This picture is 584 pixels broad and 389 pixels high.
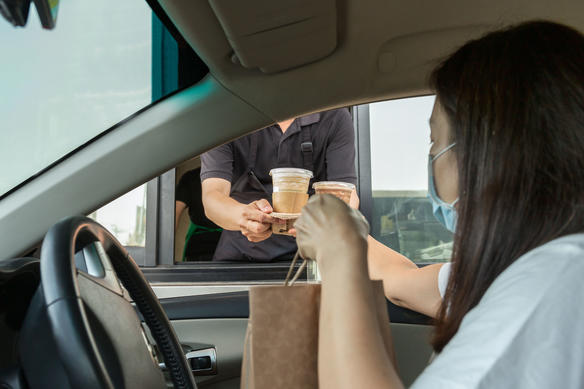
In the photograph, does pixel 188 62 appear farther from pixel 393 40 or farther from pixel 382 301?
pixel 382 301

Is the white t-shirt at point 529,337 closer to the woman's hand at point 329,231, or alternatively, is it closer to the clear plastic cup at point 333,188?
the woman's hand at point 329,231

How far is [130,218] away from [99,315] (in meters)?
2.29

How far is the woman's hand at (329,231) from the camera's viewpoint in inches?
31.2

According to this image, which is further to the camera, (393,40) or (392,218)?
(392,218)

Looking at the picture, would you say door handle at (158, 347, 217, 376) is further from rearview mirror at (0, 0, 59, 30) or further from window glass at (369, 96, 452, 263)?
window glass at (369, 96, 452, 263)

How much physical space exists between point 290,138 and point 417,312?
1.05 m

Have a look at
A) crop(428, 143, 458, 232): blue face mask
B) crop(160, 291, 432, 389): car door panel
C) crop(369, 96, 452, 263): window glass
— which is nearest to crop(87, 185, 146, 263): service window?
crop(369, 96, 452, 263): window glass

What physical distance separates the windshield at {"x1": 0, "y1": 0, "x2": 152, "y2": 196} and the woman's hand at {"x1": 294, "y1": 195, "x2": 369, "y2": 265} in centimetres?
65

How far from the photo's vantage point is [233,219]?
1.77m

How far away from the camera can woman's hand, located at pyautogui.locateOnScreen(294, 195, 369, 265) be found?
79 cm

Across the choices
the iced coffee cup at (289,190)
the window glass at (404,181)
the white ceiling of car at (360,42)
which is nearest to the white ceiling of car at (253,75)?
the white ceiling of car at (360,42)

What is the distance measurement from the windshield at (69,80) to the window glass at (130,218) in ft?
5.09

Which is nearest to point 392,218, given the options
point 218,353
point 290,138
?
point 290,138

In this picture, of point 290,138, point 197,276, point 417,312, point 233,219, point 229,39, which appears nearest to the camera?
point 229,39
